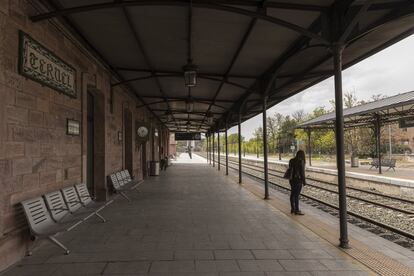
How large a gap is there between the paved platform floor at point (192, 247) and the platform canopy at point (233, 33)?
2969 millimetres

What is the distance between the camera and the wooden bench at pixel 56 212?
4.13 m

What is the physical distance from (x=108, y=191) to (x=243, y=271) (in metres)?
5.63

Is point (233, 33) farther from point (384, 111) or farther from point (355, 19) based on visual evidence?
point (384, 111)

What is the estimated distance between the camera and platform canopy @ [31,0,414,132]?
177 inches

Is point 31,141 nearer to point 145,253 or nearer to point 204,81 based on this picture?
point 145,253

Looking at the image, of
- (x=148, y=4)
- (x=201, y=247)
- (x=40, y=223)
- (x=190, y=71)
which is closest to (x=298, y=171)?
(x=190, y=71)

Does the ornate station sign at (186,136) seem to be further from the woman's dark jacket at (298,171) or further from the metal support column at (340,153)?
the metal support column at (340,153)

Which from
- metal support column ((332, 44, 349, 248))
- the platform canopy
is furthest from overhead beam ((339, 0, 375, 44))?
metal support column ((332, 44, 349, 248))

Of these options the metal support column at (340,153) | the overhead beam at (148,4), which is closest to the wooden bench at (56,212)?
the overhead beam at (148,4)

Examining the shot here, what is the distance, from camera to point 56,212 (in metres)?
4.81

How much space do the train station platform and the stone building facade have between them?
762 mm

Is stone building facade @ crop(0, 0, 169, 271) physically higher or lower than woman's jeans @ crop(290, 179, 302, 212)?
higher

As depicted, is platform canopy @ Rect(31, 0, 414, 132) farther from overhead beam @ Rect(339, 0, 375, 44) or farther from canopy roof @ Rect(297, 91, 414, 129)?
canopy roof @ Rect(297, 91, 414, 129)

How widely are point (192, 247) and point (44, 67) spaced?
3248mm
